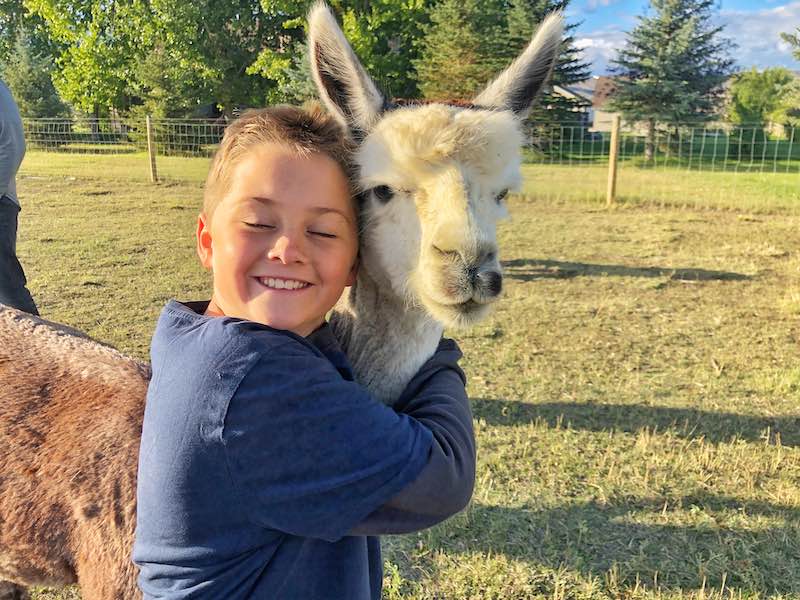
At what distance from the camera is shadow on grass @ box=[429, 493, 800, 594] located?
3.07 meters

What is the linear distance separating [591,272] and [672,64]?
2511 cm

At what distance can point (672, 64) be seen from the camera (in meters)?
29.3

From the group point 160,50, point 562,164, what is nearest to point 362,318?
point 562,164

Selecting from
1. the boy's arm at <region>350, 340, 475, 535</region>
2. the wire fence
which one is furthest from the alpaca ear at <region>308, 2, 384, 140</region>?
the wire fence

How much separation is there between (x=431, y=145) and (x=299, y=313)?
546 mm

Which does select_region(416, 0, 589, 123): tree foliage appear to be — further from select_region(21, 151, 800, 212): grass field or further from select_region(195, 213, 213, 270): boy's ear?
select_region(195, 213, 213, 270): boy's ear

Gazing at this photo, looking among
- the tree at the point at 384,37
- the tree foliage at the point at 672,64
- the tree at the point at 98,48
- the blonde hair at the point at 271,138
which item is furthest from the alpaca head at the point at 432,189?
the tree at the point at 98,48

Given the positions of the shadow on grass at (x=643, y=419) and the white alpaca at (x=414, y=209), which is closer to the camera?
the white alpaca at (x=414, y=209)

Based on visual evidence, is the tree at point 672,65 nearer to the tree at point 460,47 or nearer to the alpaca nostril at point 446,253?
the tree at point 460,47

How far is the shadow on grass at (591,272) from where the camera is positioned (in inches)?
317

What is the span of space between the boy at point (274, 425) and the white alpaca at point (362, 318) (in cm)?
24

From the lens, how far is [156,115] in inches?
1262

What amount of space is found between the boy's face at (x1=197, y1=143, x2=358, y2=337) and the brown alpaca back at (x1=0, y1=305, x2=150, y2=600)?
0.81 meters

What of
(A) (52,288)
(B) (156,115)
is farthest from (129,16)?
(A) (52,288)
